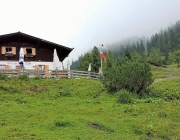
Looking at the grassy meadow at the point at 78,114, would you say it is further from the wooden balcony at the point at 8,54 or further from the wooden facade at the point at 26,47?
the wooden facade at the point at 26,47

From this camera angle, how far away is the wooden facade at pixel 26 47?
3722 cm

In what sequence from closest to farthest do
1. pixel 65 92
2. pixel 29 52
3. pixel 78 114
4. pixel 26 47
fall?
pixel 78 114, pixel 65 92, pixel 26 47, pixel 29 52

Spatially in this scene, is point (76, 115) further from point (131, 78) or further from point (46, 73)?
point (46, 73)

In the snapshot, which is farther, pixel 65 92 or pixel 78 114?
pixel 65 92

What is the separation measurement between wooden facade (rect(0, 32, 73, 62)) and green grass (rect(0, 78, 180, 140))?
11163 millimetres

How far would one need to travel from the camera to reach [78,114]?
17562 mm

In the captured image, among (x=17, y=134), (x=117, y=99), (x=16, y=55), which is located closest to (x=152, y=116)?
(x=117, y=99)

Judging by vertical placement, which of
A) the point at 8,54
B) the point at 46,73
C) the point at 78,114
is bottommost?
the point at 78,114

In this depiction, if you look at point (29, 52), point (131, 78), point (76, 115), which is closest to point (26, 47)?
point (29, 52)

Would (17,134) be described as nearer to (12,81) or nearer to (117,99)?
(117,99)

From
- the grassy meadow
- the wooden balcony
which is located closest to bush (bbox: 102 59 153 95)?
the grassy meadow

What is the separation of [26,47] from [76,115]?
23.7 meters

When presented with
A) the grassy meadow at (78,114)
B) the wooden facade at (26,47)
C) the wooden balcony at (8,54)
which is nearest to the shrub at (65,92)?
the grassy meadow at (78,114)

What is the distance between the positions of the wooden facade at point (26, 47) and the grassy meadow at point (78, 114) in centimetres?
1049
